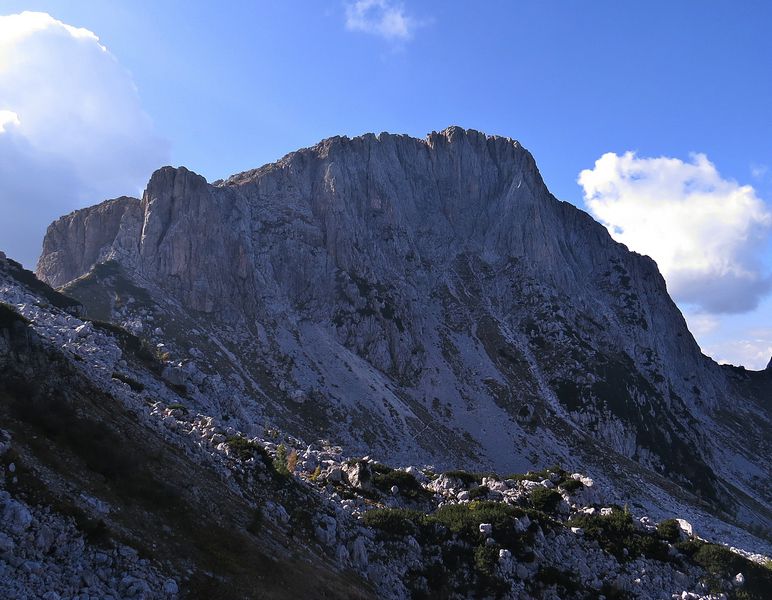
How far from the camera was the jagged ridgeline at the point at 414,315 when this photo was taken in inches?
3297

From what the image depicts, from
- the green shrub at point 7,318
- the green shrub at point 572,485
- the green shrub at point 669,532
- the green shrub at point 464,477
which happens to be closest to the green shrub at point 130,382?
the green shrub at point 7,318

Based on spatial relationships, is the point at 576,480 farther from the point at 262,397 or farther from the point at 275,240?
the point at 275,240

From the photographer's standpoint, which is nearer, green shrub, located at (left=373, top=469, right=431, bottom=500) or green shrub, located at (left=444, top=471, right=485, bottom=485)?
green shrub, located at (left=373, top=469, right=431, bottom=500)

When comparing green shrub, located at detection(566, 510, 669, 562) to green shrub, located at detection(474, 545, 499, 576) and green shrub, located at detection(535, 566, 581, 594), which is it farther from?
green shrub, located at detection(474, 545, 499, 576)

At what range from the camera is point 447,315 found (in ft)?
403

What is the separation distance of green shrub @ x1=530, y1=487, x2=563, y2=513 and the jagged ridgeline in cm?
2788

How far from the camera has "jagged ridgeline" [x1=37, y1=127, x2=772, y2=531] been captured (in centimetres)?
8375

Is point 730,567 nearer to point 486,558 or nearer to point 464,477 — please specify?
point 486,558

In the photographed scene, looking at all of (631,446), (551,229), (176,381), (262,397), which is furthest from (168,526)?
(551,229)

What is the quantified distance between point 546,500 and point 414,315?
71.3m

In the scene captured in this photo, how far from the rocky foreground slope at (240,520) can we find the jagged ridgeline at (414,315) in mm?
20396

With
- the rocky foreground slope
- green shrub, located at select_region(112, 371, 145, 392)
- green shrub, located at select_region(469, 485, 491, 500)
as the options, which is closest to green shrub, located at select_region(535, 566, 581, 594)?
the rocky foreground slope

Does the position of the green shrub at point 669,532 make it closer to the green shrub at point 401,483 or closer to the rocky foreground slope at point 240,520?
the rocky foreground slope at point 240,520

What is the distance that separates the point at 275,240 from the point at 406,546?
276 ft
